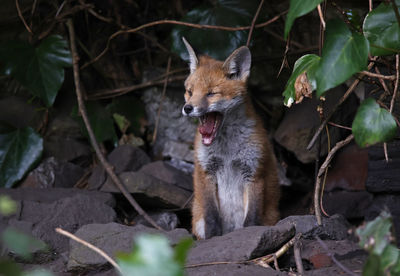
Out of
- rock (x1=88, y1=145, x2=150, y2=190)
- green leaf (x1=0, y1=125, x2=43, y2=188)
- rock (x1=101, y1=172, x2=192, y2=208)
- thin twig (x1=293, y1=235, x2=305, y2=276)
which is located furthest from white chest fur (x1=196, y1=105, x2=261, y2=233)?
green leaf (x1=0, y1=125, x2=43, y2=188)

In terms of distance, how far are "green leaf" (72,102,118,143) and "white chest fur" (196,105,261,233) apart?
2.15m

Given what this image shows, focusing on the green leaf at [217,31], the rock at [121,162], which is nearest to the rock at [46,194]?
the rock at [121,162]

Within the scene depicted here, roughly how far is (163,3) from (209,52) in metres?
1.83

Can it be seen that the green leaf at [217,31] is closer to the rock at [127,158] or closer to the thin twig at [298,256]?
the rock at [127,158]

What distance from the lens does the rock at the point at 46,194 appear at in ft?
18.4

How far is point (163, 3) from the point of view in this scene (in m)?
7.18

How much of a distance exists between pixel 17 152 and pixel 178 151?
2220 millimetres

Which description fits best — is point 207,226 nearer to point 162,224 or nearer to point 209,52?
point 162,224

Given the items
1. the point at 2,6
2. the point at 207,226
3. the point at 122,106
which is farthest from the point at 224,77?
the point at 2,6

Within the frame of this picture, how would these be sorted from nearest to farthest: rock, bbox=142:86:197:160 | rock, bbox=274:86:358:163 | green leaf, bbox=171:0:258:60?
green leaf, bbox=171:0:258:60, rock, bbox=274:86:358:163, rock, bbox=142:86:197:160

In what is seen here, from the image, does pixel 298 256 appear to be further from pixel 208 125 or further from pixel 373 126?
pixel 208 125

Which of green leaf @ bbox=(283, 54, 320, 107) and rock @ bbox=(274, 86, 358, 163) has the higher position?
green leaf @ bbox=(283, 54, 320, 107)

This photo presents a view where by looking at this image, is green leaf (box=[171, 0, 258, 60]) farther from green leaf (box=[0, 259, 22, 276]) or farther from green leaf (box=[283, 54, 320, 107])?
green leaf (box=[0, 259, 22, 276])

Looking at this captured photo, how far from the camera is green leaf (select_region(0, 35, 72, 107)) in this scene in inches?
234
